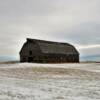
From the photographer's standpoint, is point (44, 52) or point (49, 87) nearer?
point (49, 87)

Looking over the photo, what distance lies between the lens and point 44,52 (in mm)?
56531

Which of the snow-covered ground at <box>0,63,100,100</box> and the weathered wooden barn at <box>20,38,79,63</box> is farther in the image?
the weathered wooden barn at <box>20,38,79,63</box>

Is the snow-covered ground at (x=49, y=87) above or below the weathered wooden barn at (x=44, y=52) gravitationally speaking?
below

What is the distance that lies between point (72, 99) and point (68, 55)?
55138 mm

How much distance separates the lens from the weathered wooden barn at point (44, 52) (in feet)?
187

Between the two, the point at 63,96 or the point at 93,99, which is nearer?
the point at 93,99

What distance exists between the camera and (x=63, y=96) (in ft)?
40.0

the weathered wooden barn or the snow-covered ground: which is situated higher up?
the weathered wooden barn

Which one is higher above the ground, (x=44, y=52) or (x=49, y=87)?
(x=44, y=52)

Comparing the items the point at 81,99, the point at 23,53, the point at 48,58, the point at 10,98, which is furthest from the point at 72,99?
the point at 23,53

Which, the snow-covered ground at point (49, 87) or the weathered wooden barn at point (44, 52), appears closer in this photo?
the snow-covered ground at point (49, 87)

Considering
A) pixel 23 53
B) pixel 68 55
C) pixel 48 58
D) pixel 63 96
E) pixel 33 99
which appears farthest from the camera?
pixel 68 55

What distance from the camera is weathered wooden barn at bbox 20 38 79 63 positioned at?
5697 cm

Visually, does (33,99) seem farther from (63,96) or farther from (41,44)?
(41,44)
